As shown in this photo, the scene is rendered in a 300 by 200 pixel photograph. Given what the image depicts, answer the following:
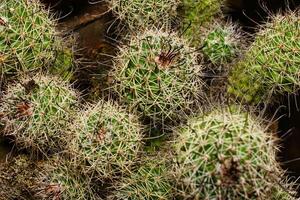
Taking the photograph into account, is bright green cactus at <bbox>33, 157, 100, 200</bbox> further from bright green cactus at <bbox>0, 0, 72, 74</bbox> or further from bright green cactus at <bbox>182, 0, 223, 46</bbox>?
bright green cactus at <bbox>182, 0, 223, 46</bbox>

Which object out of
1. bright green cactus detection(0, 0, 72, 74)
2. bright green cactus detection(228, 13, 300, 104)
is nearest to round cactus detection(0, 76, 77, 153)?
bright green cactus detection(0, 0, 72, 74)

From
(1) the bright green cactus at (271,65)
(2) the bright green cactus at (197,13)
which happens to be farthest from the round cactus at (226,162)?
(2) the bright green cactus at (197,13)

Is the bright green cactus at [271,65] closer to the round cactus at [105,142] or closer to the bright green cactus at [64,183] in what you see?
the round cactus at [105,142]

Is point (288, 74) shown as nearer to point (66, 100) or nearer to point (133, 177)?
point (133, 177)

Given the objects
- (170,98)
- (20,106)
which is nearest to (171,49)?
(170,98)

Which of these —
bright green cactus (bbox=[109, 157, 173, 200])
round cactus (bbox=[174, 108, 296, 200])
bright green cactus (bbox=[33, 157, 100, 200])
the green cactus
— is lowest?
the green cactus

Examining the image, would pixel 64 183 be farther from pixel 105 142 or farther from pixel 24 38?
pixel 24 38

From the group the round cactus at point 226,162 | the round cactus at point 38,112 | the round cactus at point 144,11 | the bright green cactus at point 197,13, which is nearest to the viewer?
the round cactus at point 226,162

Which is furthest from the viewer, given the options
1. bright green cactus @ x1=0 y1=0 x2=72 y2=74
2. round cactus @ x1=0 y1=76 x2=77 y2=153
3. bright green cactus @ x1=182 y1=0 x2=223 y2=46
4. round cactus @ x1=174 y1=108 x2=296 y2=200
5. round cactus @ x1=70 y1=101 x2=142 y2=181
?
bright green cactus @ x1=182 y1=0 x2=223 y2=46
